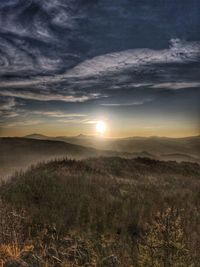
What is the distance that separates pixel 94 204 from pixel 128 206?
916 mm

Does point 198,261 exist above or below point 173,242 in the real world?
below

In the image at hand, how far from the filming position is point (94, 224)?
7254mm

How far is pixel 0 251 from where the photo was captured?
4.79m

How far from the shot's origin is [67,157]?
20062mm

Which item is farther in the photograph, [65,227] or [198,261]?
[65,227]

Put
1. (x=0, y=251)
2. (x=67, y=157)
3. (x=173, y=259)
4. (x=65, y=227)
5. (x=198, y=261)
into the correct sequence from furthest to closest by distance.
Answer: (x=67, y=157) → (x=65, y=227) → (x=198, y=261) → (x=0, y=251) → (x=173, y=259)

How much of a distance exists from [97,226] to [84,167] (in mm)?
10455

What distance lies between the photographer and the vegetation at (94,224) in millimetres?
4543

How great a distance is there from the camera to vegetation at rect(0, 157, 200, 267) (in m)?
4.54

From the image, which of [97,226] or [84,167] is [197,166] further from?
[97,226]

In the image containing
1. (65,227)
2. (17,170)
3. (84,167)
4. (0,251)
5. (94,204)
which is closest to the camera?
(0,251)

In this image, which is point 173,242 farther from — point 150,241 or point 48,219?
point 48,219

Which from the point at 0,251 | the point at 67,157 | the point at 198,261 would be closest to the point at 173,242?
the point at 198,261

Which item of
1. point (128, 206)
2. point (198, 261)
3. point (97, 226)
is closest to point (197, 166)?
point (128, 206)
